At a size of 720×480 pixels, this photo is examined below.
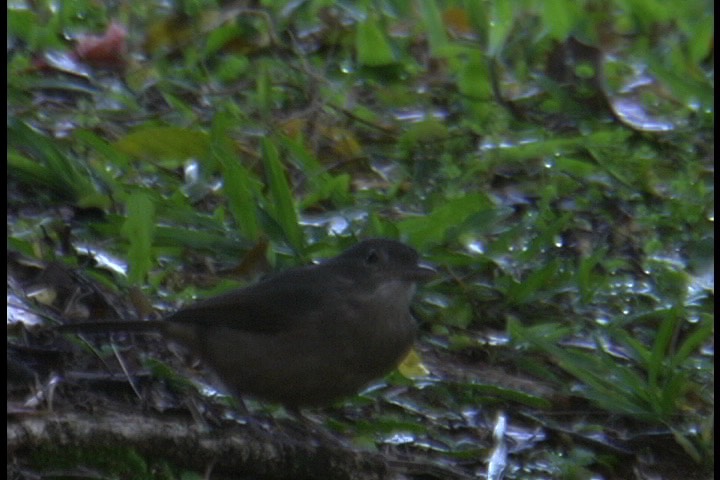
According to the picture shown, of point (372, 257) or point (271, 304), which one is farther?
point (372, 257)

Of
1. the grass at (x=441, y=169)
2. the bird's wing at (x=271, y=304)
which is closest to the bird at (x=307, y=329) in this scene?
the bird's wing at (x=271, y=304)

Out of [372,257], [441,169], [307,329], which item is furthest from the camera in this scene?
[441,169]

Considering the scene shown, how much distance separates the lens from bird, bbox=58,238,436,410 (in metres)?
4.59

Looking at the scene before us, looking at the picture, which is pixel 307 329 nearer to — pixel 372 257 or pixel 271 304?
pixel 271 304

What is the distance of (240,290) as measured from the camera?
190 inches

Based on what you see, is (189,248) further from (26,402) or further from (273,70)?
(273,70)

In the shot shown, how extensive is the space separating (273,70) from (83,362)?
8.97 ft

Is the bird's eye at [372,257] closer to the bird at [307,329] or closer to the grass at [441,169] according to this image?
the bird at [307,329]

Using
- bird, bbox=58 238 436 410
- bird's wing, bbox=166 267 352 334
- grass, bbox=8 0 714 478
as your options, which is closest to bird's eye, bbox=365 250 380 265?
bird, bbox=58 238 436 410

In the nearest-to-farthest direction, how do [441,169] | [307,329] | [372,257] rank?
[307,329] → [372,257] → [441,169]

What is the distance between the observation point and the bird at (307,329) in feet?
15.0

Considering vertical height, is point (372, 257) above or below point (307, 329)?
above

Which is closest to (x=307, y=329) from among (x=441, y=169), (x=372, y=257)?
(x=372, y=257)

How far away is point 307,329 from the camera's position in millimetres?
4719
